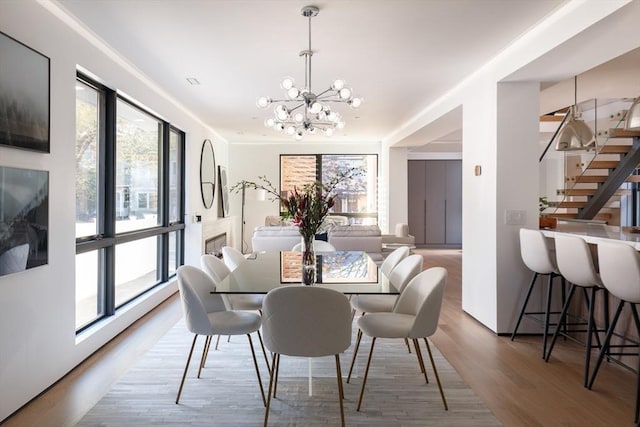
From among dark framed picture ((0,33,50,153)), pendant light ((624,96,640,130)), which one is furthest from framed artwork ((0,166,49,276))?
pendant light ((624,96,640,130))

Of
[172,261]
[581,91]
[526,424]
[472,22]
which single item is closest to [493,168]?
[472,22]

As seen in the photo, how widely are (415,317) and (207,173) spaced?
5802 millimetres

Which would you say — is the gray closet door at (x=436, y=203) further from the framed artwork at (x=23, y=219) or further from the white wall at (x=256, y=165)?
the framed artwork at (x=23, y=219)

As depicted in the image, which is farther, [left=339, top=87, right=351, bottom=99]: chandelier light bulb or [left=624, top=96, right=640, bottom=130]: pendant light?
[left=624, top=96, right=640, bottom=130]: pendant light

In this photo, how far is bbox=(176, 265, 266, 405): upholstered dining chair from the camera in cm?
246

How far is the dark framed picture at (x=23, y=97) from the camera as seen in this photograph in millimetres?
2273

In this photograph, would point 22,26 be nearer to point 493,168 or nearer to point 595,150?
point 493,168

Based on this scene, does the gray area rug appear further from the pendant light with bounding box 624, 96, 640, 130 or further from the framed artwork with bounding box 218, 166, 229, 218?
the framed artwork with bounding box 218, 166, 229, 218

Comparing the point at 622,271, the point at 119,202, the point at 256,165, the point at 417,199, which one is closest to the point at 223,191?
the point at 256,165

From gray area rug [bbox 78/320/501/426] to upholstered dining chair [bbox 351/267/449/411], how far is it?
136mm

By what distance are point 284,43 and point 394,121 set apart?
4002 mm

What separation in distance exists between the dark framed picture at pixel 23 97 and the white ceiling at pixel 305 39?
0.56m

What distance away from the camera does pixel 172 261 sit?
235 inches

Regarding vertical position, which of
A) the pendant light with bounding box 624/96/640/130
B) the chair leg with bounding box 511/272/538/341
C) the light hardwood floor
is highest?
the pendant light with bounding box 624/96/640/130
